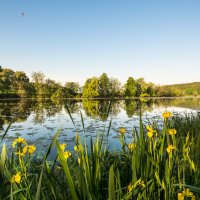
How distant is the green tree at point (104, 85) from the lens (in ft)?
270

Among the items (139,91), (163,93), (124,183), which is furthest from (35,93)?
(124,183)

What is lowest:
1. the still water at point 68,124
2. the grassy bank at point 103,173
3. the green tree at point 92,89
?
the still water at point 68,124

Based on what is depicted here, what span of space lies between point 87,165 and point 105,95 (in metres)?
82.2

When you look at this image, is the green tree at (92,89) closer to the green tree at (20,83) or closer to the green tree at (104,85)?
the green tree at (104,85)

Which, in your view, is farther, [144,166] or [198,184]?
[198,184]

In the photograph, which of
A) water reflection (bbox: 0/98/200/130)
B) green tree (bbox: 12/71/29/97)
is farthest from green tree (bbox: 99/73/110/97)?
water reflection (bbox: 0/98/200/130)

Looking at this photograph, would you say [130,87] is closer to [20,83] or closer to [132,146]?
[20,83]

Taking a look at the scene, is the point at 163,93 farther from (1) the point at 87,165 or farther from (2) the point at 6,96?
(1) the point at 87,165

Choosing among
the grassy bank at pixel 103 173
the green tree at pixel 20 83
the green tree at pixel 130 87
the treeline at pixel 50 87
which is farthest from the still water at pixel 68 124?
the green tree at pixel 130 87

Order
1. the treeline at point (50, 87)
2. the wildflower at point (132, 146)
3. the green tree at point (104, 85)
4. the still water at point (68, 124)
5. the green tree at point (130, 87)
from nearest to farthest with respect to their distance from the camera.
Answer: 1. the wildflower at point (132, 146)
2. the still water at point (68, 124)
3. the treeline at point (50, 87)
4. the green tree at point (104, 85)
5. the green tree at point (130, 87)

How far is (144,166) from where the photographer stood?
224 cm

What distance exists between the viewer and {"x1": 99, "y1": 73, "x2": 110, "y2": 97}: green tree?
82.2 metres

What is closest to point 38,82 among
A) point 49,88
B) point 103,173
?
point 49,88

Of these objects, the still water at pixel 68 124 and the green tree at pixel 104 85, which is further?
the green tree at pixel 104 85
